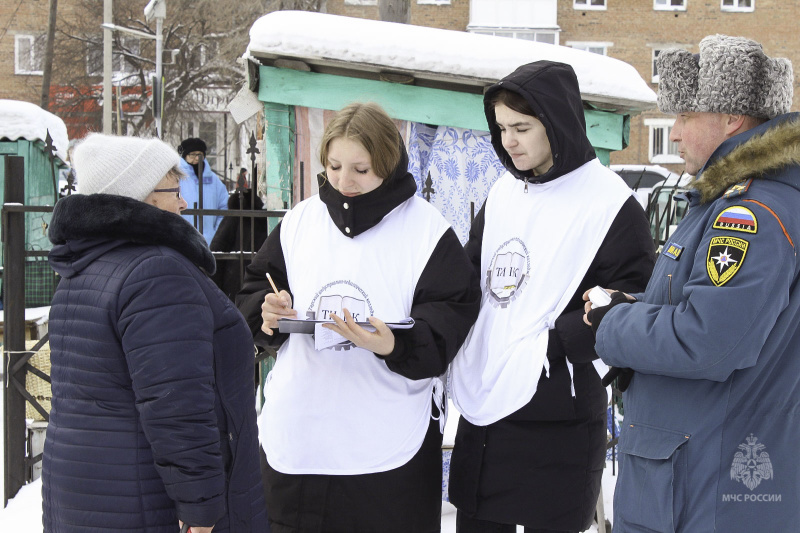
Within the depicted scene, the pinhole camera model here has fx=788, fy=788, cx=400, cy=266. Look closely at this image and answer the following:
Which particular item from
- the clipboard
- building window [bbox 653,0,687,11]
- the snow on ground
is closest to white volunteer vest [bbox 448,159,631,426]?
the clipboard

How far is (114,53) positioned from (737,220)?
26095mm

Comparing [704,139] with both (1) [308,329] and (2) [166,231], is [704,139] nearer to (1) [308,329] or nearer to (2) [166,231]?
(1) [308,329]

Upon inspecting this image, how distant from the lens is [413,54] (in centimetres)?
445

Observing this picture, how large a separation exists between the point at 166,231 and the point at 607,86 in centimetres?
324

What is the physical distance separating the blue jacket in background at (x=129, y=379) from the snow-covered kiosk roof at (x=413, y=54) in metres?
2.65

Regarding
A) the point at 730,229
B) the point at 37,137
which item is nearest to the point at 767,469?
the point at 730,229

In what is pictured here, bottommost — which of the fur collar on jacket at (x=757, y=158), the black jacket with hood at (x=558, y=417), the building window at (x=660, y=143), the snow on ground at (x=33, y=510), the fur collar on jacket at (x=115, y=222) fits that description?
the snow on ground at (x=33, y=510)

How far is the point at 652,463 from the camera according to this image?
1891 millimetres

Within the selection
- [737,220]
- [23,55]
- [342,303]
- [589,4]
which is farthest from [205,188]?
[23,55]

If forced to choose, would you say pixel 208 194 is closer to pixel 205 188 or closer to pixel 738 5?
pixel 205 188

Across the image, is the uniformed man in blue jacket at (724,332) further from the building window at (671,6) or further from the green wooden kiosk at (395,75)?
the building window at (671,6)

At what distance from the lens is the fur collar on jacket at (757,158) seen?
5.89 feet

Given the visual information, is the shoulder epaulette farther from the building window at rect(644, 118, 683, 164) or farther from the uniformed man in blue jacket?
the building window at rect(644, 118, 683, 164)

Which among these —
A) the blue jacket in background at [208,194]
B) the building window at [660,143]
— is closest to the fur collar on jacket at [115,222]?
the blue jacket in background at [208,194]
